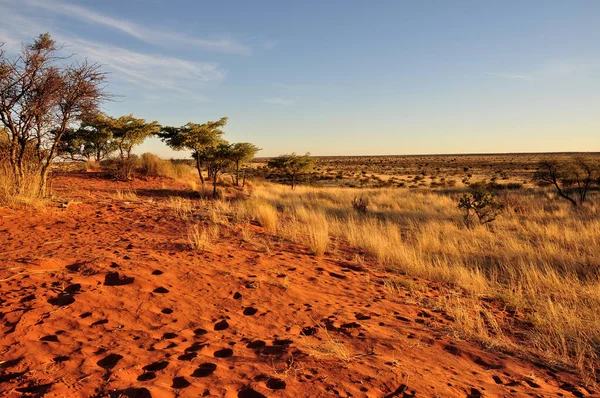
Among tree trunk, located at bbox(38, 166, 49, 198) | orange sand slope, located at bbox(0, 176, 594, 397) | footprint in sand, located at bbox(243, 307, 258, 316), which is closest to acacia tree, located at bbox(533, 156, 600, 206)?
orange sand slope, located at bbox(0, 176, 594, 397)

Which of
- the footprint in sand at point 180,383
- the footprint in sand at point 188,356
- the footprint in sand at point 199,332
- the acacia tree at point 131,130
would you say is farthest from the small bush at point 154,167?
the footprint in sand at point 180,383

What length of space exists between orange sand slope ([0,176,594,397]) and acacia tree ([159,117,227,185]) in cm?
1355

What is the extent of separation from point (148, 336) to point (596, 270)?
8.60m

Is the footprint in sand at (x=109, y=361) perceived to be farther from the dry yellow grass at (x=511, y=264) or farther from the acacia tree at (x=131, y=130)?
the acacia tree at (x=131, y=130)

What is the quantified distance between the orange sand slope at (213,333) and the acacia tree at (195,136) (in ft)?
44.5

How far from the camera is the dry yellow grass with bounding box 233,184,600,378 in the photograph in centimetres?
422

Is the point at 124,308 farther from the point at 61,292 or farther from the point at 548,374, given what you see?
the point at 548,374

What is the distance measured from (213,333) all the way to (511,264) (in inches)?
272

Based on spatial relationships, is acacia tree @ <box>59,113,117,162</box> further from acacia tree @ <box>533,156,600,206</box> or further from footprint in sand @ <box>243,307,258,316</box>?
acacia tree @ <box>533,156,600,206</box>

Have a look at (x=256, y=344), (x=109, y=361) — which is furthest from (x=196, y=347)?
(x=109, y=361)

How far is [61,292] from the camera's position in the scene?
3924 millimetres

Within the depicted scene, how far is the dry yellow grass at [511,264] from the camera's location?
4.22m

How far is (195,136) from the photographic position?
63.0ft

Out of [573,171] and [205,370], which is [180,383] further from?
[573,171]
